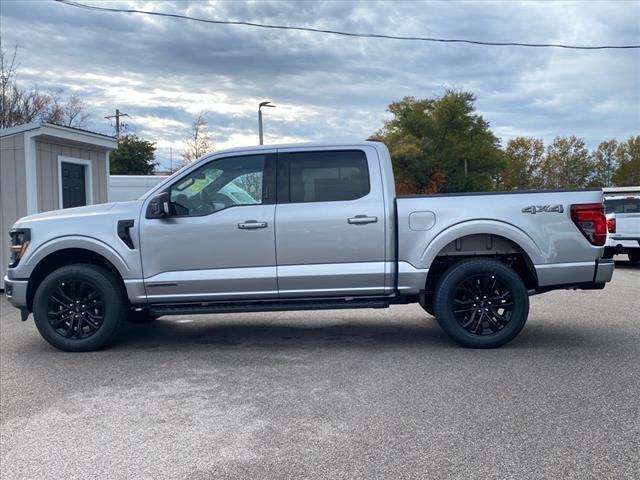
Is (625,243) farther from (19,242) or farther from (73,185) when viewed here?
(19,242)

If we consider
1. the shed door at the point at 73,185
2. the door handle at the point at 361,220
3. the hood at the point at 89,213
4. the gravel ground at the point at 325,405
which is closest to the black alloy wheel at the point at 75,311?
the gravel ground at the point at 325,405

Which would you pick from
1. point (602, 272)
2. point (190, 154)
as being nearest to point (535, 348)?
point (602, 272)

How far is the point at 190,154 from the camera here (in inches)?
1206

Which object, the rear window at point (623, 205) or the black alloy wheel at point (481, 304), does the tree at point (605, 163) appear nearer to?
the rear window at point (623, 205)

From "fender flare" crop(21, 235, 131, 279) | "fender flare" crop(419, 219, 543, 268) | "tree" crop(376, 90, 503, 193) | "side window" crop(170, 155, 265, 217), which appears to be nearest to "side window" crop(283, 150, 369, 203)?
"side window" crop(170, 155, 265, 217)

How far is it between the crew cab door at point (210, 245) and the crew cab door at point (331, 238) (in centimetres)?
15

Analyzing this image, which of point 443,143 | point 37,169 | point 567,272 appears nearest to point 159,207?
point 567,272

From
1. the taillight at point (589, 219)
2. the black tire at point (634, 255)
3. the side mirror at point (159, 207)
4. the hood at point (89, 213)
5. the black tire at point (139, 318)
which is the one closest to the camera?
the taillight at point (589, 219)

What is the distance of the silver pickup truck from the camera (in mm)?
6277

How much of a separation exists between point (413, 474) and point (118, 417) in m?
2.29

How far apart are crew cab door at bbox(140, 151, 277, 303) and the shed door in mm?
6885

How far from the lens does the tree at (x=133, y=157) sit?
38125 mm

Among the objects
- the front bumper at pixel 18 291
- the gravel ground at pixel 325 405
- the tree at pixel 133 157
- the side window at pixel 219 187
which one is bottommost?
the gravel ground at pixel 325 405

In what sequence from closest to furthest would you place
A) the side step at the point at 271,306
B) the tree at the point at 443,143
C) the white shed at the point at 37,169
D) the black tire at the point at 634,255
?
1. the side step at the point at 271,306
2. the white shed at the point at 37,169
3. the black tire at the point at 634,255
4. the tree at the point at 443,143
